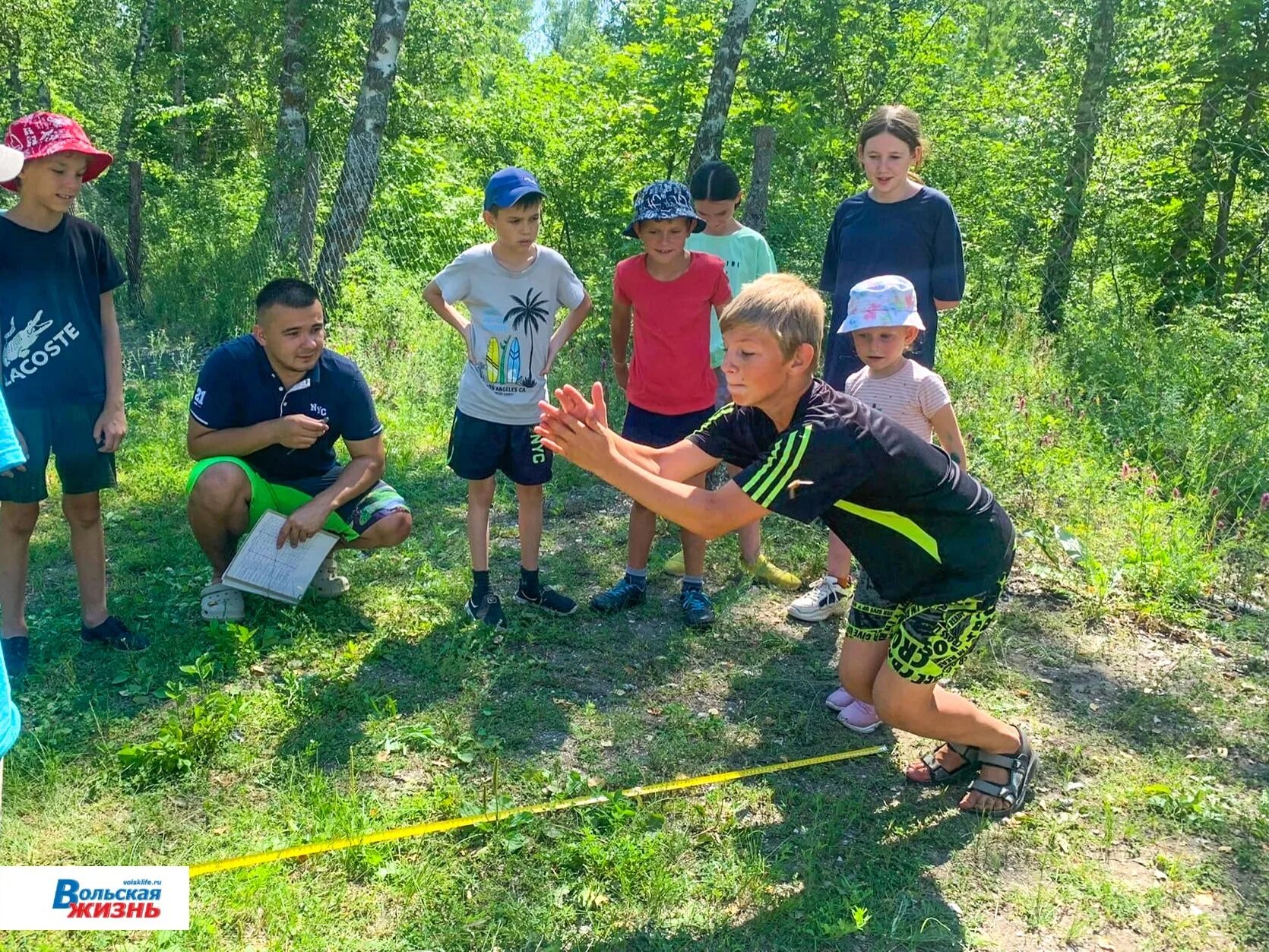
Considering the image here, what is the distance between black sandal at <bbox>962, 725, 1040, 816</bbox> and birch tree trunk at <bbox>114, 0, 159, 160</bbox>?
14.0m

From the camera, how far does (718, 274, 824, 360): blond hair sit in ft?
8.10

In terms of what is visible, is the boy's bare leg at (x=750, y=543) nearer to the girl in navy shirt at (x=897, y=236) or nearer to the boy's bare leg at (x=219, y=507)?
the girl in navy shirt at (x=897, y=236)

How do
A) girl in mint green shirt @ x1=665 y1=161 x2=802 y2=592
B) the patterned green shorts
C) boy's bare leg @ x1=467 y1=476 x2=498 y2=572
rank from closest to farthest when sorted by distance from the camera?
the patterned green shorts → boy's bare leg @ x1=467 y1=476 x2=498 y2=572 → girl in mint green shirt @ x1=665 y1=161 x2=802 y2=592

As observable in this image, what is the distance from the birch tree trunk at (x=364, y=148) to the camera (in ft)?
25.8

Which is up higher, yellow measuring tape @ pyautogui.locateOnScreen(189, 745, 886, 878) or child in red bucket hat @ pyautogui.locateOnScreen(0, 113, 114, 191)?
child in red bucket hat @ pyautogui.locateOnScreen(0, 113, 114, 191)

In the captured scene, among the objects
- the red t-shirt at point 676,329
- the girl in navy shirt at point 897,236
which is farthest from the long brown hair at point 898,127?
the red t-shirt at point 676,329

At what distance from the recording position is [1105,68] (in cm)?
924

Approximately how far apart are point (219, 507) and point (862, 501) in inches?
109

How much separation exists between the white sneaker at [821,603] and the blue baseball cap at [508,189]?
2.21 m

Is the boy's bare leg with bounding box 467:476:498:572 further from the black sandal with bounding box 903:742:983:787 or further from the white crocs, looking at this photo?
the black sandal with bounding box 903:742:983:787

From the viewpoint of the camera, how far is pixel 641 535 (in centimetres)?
431

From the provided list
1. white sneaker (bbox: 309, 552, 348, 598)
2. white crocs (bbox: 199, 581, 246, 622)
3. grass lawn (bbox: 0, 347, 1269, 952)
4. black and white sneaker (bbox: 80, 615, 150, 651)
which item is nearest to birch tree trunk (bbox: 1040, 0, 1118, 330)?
grass lawn (bbox: 0, 347, 1269, 952)

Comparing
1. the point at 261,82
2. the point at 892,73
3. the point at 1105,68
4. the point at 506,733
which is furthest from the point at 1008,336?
the point at 261,82

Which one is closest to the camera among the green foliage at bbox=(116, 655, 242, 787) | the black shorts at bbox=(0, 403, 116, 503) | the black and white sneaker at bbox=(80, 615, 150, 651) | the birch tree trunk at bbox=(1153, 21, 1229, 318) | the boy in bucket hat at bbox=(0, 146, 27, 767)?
the boy in bucket hat at bbox=(0, 146, 27, 767)
